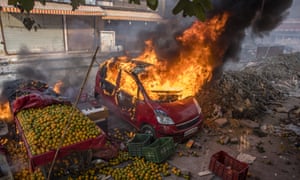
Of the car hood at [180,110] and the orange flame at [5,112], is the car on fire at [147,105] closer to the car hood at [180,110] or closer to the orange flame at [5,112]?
the car hood at [180,110]

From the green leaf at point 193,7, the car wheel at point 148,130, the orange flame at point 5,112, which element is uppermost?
the green leaf at point 193,7

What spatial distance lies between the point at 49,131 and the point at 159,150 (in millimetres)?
2628

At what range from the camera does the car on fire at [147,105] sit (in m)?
5.55

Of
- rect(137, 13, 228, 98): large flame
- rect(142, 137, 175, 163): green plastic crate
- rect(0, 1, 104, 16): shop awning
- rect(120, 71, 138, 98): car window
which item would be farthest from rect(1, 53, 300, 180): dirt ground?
rect(0, 1, 104, 16): shop awning

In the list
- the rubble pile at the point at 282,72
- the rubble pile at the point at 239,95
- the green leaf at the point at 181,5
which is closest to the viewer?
the green leaf at the point at 181,5

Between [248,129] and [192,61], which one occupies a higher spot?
[192,61]

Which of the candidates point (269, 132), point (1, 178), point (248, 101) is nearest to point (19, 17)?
point (1, 178)

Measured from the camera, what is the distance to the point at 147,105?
226 inches

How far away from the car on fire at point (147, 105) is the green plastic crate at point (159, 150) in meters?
0.27

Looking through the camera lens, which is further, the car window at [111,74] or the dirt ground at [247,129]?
the car window at [111,74]

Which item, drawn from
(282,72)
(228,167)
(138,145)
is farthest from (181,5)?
(282,72)

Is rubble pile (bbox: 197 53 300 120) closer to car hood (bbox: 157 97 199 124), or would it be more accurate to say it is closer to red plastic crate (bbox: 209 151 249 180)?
car hood (bbox: 157 97 199 124)

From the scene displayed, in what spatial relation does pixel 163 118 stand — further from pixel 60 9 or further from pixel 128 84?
pixel 60 9

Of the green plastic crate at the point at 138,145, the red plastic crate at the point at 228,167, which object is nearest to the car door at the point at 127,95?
the green plastic crate at the point at 138,145
